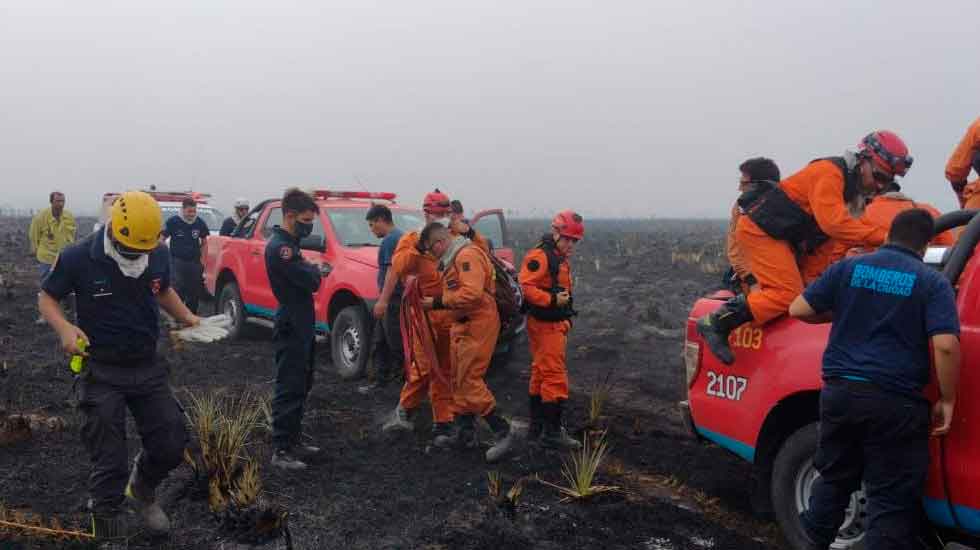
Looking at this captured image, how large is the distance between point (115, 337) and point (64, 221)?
778 centimetres

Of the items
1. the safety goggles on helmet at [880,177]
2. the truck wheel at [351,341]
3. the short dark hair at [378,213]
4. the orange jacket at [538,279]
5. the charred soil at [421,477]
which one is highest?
the safety goggles on helmet at [880,177]

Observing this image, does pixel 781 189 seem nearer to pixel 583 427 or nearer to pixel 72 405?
pixel 583 427

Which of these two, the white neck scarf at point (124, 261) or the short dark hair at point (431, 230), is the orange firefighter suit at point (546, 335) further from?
the white neck scarf at point (124, 261)

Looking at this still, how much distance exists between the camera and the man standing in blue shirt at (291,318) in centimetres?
504

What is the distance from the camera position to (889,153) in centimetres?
415

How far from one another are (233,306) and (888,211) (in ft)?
25.3

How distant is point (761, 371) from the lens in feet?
13.0

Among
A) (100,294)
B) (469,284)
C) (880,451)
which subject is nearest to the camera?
(880,451)

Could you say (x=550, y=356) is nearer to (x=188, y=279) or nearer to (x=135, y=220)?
(x=135, y=220)

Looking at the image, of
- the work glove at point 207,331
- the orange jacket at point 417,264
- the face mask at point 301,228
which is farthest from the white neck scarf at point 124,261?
the orange jacket at point 417,264

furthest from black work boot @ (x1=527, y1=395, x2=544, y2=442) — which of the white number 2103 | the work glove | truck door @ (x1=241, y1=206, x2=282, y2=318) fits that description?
truck door @ (x1=241, y1=206, x2=282, y2=318)

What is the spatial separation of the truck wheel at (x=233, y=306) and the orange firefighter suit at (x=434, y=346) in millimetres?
4136

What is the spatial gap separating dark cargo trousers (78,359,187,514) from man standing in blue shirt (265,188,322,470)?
1094mm

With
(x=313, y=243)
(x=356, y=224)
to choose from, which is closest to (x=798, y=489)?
(x=313, y=243)
